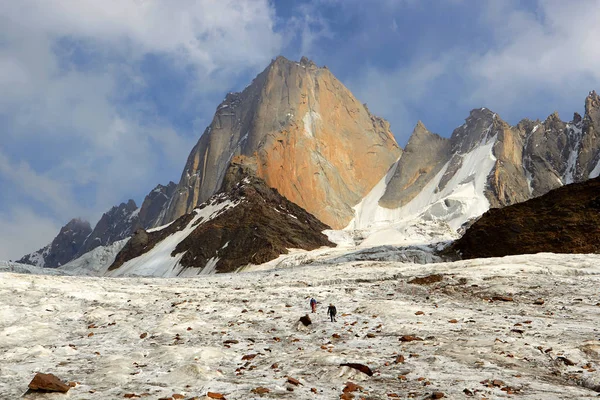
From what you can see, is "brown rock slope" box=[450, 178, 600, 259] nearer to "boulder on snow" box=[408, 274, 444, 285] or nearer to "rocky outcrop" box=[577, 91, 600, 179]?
"boulder on snow" box=[408, 274, 444, 285]

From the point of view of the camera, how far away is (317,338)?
1980 cm

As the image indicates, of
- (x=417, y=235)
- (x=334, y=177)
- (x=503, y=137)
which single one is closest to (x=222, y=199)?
(x=417, y=235)

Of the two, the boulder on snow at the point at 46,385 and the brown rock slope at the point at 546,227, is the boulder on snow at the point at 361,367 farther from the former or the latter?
the brown rock slope at the point at 546,227

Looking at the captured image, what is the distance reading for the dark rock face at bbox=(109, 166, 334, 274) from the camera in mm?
95062

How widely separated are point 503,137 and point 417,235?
100m

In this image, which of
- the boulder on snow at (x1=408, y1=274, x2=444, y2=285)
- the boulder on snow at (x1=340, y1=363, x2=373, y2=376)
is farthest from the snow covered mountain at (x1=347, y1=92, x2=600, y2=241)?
the boulder on snow at (x1=340, y1=363, x2=373, y2=376)

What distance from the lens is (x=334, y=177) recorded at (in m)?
199

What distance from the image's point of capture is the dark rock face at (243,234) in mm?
95062

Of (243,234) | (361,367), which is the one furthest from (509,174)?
(361,367)

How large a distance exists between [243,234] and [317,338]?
82.4 metres

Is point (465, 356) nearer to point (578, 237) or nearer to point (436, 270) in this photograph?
point (436, 270)

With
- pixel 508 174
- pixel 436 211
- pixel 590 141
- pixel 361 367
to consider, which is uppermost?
pixel 590 141

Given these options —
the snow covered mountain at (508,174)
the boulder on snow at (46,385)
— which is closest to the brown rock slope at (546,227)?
the boulder on snow at (46,385)

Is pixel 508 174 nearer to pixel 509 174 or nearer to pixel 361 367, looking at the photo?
pixel 509 174
